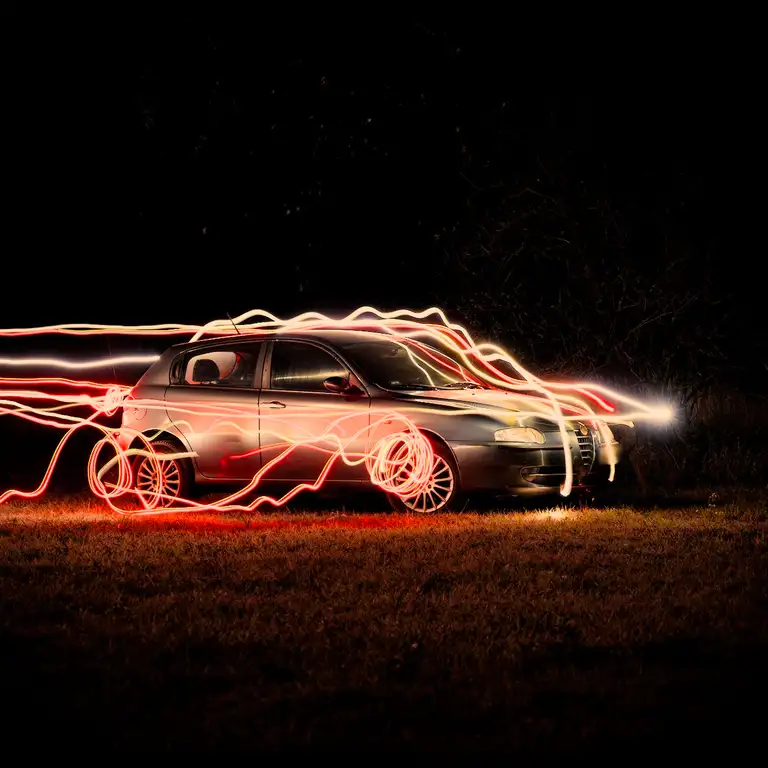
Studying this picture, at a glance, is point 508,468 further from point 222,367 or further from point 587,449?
point 222,367

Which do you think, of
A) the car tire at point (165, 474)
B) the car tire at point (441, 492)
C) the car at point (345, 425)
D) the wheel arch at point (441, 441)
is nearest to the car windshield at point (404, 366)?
the car at point (345, 425)

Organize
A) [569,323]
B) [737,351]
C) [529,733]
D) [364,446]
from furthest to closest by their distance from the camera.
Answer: [737,351]
[569,323]
[364,446]
[529,733]

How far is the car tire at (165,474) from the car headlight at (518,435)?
9.92 feet

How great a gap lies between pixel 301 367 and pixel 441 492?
5.84 feet

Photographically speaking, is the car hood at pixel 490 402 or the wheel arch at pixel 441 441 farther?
the car hood at pixel 490 402

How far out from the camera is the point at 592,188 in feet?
52.8

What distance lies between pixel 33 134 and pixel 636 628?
2495 cm

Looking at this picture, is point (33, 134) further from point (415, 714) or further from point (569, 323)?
point (415, 714)

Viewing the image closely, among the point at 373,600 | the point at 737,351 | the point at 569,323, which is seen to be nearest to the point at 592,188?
the point at 569,323

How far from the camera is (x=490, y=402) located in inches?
496

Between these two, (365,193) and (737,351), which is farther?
(365,193)

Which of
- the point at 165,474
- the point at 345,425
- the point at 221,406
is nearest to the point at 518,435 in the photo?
the point at 345,425

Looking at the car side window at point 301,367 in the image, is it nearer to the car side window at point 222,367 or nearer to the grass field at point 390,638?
the car side window at point 222,367

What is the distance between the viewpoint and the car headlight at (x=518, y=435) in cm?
1220
